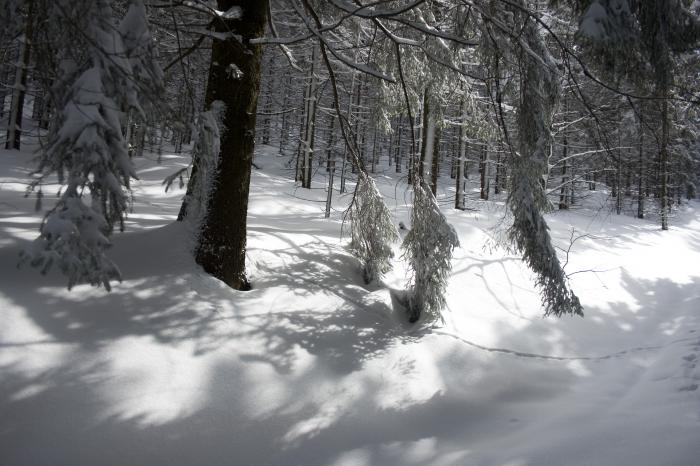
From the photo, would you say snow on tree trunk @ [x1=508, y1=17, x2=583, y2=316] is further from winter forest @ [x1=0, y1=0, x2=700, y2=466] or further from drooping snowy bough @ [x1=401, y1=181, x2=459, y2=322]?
drooping snowy bough @ [x1=401, y1=181, x2=459, y2=322]

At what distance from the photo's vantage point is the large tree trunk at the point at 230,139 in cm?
429

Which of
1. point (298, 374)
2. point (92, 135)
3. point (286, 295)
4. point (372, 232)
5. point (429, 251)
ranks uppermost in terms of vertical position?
point (92, 135)

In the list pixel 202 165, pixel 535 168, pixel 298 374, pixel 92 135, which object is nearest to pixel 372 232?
pixel 535 168

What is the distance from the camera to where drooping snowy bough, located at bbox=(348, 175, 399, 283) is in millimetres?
5488

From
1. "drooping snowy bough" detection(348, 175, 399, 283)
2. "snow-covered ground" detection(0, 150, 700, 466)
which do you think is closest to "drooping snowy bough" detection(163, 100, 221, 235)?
"snow-covered ground" detection(0, 150, 700, 466)

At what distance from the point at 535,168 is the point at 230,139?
10.8 ft

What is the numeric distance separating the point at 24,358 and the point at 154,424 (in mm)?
1014

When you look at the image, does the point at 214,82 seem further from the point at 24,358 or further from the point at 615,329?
the point at 615,329

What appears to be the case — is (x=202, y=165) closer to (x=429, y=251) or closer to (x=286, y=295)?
(x=286, y=295)

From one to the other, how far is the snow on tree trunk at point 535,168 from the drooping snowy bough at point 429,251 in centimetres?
75

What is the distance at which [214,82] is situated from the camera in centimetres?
433

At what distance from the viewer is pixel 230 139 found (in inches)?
169

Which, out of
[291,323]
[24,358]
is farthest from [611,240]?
[24,358]

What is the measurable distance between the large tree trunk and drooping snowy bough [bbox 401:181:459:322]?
6.77 feet
